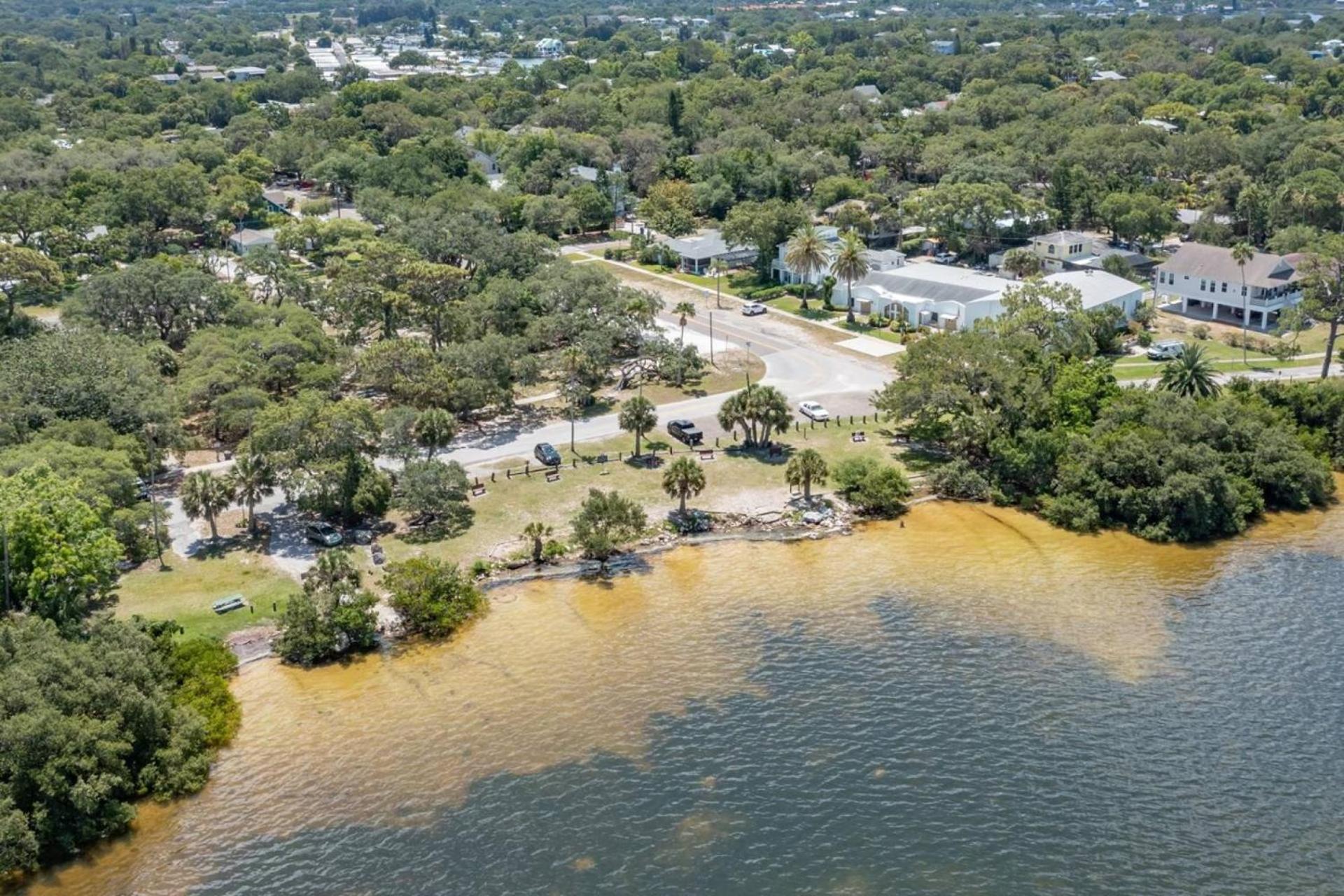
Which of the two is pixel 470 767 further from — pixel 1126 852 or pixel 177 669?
pixel 1126 852

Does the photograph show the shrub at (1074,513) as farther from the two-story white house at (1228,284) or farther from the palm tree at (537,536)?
the two-story white house at (1228,284)

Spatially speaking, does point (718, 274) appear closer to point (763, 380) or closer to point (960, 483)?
point (763, 380)

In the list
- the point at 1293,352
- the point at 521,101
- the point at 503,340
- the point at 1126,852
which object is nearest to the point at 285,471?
the point at 503,340

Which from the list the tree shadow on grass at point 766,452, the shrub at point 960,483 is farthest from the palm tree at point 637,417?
the shrub at point 960,483

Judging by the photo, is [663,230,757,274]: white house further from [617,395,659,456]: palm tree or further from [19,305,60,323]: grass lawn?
[19,305,60,323]: grass lawn

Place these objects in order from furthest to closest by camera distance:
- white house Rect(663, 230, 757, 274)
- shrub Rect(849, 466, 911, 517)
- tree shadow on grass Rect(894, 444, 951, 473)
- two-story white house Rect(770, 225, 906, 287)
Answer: white house Rect(663, 230, 757, 274) → two-story white house Rect(770, 225, 906, 287) → tree shadow on grass Rect(894, 444, 951, 473) → shrub Rect(849, 466, 911, 517)

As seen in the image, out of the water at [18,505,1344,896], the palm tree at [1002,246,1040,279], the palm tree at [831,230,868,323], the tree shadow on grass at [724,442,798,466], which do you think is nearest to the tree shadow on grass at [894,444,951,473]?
the tree shadow on grass at [724,442,798,466]

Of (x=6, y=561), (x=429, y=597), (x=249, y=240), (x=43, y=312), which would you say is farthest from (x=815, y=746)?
(x=249, y=240)
